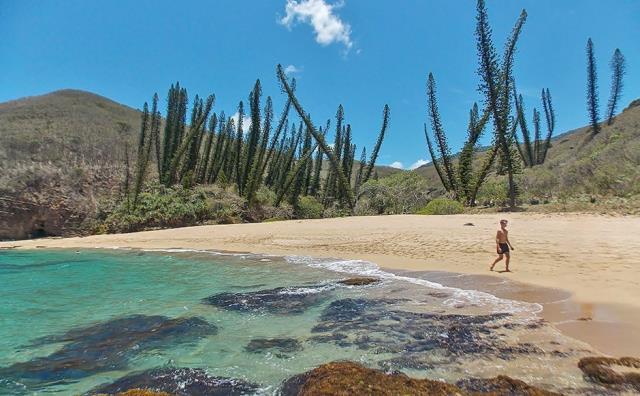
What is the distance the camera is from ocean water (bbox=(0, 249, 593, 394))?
16.6 feet

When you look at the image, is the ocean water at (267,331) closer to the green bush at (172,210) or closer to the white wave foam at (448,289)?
the white wave foam at (448,289)

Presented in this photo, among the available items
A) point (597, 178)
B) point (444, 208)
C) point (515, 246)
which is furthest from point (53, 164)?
point (597, 178)

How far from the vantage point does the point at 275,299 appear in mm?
9234

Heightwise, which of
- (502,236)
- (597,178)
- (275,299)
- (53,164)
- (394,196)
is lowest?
(275,299)

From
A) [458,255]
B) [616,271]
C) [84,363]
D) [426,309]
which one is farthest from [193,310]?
[616,271]

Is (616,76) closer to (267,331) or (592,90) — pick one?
(592,90)

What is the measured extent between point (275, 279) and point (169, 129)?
31.5m

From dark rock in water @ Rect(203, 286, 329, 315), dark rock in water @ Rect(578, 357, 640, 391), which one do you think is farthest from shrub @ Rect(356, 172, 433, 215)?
dark rock in water @ Rect(578, 357, 640, 391)

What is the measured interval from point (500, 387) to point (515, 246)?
32.4 ft

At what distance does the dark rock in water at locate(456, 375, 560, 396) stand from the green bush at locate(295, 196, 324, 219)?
33.0 metres

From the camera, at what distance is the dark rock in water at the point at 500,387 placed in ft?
12.9

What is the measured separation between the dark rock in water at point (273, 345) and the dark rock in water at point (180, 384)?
1.02 metres

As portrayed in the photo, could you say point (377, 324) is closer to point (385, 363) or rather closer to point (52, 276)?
point (385, 363)

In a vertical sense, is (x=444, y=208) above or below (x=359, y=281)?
above
